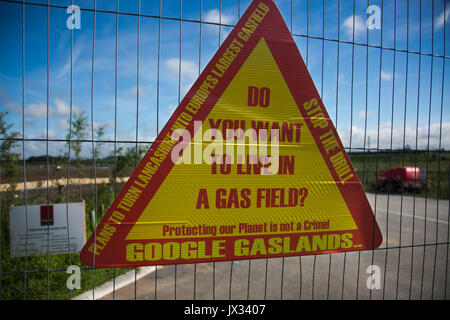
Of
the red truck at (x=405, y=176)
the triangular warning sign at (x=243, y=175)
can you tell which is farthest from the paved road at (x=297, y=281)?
the triangular warning sign at (x=243, y=175)

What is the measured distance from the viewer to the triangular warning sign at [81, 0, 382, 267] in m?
1.77

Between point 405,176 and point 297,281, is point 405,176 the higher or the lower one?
the higher one

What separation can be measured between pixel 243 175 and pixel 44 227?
1960 millimetres

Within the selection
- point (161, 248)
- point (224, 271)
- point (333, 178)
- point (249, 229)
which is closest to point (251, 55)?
point (333, 178)

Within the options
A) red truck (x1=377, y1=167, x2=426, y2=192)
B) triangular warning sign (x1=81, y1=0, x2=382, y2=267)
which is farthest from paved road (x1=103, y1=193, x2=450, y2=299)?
triangular warning sign (x1=81, y1=0, x2=382, y2=267)

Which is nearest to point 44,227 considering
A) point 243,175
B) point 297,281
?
point 243,175

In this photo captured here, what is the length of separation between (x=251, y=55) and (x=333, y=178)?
3.74ft

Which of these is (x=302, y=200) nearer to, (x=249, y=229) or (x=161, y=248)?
(x=249, y=229)

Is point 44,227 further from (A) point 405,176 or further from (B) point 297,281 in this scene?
(A) point 405,176

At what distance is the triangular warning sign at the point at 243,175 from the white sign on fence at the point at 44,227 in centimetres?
93

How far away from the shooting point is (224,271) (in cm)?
418

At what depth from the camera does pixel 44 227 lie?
2.40m

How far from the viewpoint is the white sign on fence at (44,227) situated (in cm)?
231

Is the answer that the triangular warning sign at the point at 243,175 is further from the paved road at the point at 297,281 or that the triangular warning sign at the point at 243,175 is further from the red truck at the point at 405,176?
the paved road at the point at 297,281
